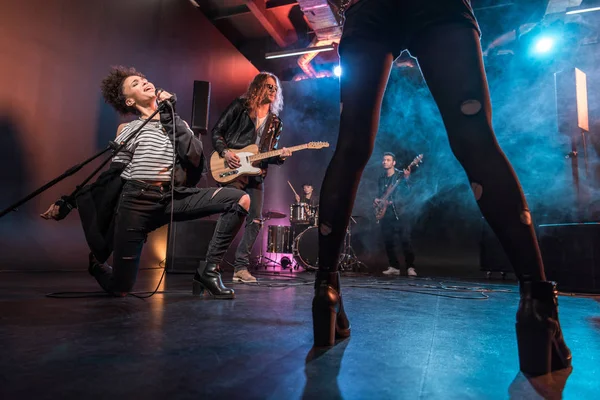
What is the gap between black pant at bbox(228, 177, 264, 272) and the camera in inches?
137

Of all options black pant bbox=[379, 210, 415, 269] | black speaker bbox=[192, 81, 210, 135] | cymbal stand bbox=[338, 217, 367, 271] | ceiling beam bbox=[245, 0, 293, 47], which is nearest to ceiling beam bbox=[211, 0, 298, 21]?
ceiling beam bbox=[245, 0, 293, 47]

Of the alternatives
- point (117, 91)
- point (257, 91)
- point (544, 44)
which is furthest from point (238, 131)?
point (544, 44)

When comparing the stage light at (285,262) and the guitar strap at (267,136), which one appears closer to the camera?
the guitar strap at (267,136)

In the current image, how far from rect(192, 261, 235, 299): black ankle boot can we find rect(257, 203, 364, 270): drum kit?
3587 mm

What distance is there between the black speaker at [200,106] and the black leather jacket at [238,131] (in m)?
1.15

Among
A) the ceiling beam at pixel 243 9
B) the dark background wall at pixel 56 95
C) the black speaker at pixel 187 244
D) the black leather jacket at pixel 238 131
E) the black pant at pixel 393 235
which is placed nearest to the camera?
the dark background wall at pixel 56 95

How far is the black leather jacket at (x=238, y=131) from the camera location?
11.8 feet

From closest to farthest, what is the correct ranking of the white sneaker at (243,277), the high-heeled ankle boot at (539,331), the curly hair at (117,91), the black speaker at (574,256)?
the high-heeled ankle boot at (539,331) < the curly hair at (117,91) < the black speaker at (574,256) < the white sneaker at (243,277)

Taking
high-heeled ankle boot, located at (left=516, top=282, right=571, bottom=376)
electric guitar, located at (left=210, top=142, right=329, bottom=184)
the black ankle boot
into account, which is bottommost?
the black ankle boot

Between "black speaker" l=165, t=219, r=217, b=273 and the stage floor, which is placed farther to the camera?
"black speaker" l=165, t=219, r=217, b=273

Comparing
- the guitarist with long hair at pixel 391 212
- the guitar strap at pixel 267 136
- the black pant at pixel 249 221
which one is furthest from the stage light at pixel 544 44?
the black pant at pixel 249 221

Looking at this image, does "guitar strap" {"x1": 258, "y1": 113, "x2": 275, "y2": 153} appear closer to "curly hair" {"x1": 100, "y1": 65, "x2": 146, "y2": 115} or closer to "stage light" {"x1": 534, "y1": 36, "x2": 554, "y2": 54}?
"curly hair" {"x1": 100, "y1": 65, "x2": 146, "y2": 115}

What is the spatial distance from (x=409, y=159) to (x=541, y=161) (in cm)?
211

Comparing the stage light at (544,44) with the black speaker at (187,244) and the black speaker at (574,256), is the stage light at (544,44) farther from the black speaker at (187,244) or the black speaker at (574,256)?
the black speaker at (187,244)
